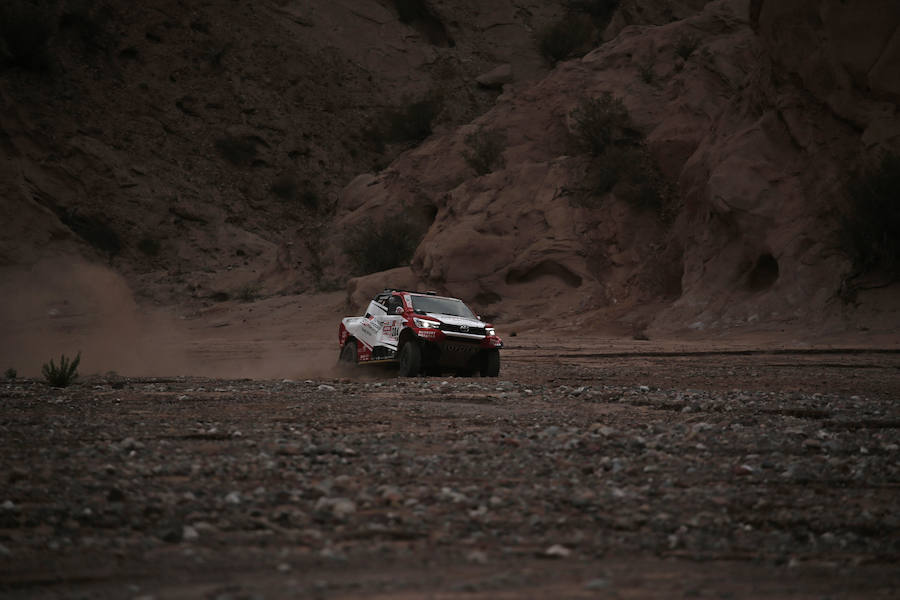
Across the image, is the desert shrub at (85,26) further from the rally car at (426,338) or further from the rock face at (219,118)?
the rally car at (426,338)

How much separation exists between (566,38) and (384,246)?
25375 mm

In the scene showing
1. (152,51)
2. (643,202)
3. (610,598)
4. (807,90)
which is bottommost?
(610,598)

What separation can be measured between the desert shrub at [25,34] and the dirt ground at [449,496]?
39.2 meters

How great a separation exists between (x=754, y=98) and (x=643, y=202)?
18.5ft

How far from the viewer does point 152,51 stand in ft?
161

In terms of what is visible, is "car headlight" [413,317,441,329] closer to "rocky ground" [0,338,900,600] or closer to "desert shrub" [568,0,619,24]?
"rocky ground" [0,338,900,600]

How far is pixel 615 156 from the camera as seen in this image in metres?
31.4

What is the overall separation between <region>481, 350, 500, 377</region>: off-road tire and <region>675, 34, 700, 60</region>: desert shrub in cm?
2388

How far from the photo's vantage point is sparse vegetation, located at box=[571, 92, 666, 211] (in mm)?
30766

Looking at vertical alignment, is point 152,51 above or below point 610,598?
above

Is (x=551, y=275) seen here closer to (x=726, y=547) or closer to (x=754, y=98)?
(x=754, y=98)

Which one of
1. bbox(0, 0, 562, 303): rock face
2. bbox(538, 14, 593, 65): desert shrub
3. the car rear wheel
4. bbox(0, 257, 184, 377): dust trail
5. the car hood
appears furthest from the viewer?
bbox(538, 14, 593, 65): desert shrub

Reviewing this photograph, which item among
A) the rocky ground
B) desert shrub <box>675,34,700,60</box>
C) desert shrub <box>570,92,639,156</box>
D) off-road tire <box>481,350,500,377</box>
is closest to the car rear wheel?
off-road tire <box>481,350,500,377</box>

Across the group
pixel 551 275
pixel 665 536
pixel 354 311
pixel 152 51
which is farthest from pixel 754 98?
pixel 152 51
